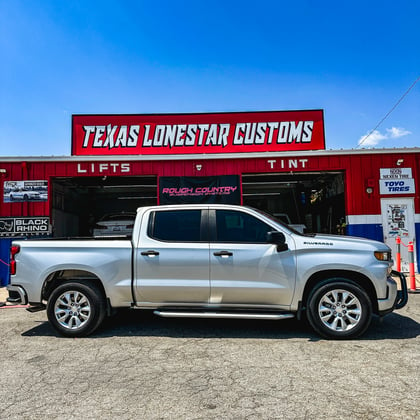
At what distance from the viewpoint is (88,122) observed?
1169 cm

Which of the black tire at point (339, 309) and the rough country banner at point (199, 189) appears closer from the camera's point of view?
the black tire at point (339, 309)

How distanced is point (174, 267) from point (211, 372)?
1.64 meters

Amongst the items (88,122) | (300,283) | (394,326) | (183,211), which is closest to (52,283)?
(183,211)

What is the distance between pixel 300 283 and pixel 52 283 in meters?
3.68

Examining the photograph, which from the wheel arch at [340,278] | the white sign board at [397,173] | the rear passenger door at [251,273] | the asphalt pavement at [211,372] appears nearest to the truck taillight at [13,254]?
the asphalt pavement at [211,372]

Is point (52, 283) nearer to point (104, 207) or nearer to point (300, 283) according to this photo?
point (300, 283)

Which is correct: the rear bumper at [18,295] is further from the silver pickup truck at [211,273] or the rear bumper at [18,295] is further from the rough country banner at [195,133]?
the rough country banner at [195,133]

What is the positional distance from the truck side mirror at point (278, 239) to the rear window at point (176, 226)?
1.04 metres

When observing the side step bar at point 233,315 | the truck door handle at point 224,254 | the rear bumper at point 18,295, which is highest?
the truck door handle at point 224,254


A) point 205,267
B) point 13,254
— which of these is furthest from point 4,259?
point 205,267

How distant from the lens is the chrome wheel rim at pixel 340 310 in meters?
4.86

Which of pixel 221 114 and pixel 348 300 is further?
pixel 221 114

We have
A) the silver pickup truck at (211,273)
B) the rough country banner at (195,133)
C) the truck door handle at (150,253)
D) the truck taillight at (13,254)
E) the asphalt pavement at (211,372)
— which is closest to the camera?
the asphalt pavement at (211,372)

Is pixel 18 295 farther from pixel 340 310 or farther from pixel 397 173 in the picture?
pixel 397 173
